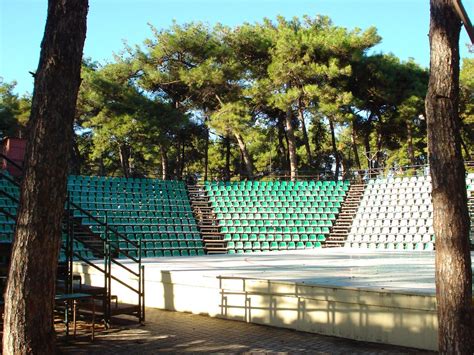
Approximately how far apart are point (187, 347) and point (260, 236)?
34.4 ft

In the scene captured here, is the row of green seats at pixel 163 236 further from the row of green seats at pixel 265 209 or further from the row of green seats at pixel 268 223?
the row of green seats at pixel 265 209

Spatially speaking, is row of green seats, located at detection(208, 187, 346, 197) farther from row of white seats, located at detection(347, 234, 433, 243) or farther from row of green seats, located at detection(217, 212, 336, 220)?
row of white seats, located at detection(347, 234, 433, 243)

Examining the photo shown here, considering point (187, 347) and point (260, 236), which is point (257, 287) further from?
point (260, 236)

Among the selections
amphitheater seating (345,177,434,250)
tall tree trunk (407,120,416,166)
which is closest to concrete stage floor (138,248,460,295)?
amphitheater seating (345,177,434,250)

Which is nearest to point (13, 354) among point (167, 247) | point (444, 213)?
point (444, 213)

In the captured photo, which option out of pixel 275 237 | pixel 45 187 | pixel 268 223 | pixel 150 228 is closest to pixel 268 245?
pixel 275 237

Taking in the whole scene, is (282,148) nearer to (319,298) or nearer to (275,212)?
(275,212)

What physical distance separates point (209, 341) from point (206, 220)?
1131cm

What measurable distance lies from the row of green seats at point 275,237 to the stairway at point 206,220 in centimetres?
34

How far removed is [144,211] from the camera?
634 inches

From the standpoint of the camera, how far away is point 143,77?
75.3 feet

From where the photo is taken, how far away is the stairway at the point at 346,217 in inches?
652

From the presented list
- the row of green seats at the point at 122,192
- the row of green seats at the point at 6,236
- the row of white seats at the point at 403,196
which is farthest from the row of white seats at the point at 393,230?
the row of green seats at the point at 6,236

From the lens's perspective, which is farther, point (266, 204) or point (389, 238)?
point (266, 204)
